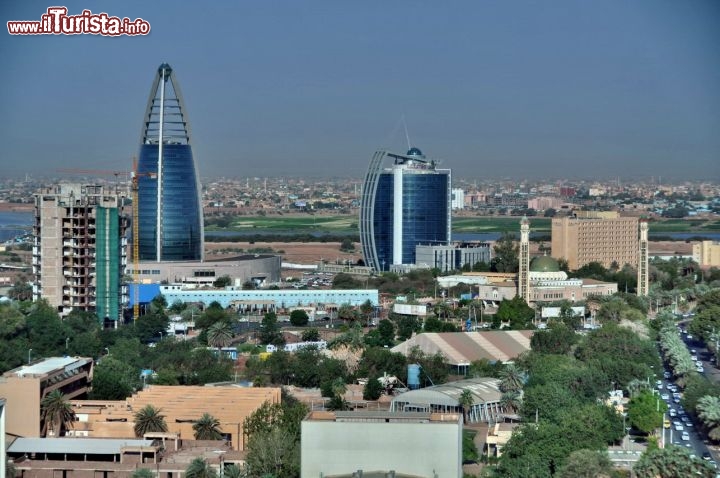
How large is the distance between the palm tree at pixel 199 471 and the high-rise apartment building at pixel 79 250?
2520cm

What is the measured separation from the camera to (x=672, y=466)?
2520cm

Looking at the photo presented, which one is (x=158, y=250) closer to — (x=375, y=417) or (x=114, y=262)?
(x=114, y=262)

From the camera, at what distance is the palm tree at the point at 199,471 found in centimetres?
2609

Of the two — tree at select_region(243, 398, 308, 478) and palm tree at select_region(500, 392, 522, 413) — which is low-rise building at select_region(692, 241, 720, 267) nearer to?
palm tree at select_region(500, 392, 522, 413)

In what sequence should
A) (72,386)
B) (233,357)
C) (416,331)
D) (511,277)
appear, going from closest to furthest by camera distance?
(72,386), (233,357), (416,331), (511,277)

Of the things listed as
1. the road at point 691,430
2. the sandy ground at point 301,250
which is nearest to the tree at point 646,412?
the road at point 691,430

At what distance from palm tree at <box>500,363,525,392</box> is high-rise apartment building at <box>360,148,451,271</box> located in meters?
41.4

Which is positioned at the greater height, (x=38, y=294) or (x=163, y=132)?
(x=163, y=132)

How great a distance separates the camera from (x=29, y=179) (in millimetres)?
151125

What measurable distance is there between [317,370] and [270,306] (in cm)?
2307

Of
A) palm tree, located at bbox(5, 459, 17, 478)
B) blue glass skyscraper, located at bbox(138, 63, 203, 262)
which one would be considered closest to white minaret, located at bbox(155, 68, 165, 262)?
blue glass skyscraper, located at bbox(138, 63, 203, 262)

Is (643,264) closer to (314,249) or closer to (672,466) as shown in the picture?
(672,466)

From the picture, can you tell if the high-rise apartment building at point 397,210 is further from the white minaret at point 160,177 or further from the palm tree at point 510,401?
the palm tree at point 510,401

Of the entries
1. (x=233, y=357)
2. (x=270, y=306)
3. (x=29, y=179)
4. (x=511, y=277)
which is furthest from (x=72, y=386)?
(x=29, y=179)
